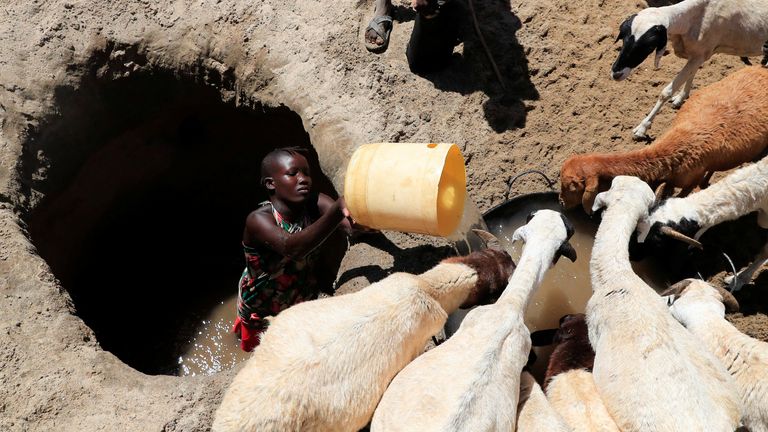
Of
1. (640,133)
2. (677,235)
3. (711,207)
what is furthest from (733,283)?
(640,133)

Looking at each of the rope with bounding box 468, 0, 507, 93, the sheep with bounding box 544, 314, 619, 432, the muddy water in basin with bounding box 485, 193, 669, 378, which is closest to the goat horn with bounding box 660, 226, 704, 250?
the muddy water in basin with bounding box 485, 193, 669, 378

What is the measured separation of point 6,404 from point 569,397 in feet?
10.7

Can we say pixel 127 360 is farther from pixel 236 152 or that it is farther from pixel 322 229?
pixel 322 229

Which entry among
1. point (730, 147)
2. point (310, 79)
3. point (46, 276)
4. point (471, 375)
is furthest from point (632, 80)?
point (46, 276)

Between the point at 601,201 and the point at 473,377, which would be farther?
the point at 601,201

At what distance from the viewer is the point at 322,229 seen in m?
3.81

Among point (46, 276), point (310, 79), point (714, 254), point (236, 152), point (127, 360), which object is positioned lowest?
point (127, 360)

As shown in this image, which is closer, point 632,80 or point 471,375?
point 471,375

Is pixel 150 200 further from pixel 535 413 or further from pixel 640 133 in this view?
pixel 640 133

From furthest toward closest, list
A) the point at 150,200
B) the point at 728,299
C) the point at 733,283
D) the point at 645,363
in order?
the point at 150,200 → the point at 733,283 → the point at 728,299 → the point at 645,363

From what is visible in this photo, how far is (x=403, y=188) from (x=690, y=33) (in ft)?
11.2

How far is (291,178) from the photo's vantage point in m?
3.95

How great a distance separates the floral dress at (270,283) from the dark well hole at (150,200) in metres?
1.37

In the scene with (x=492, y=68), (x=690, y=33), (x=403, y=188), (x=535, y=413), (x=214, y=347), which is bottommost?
(x=214, y=347)
